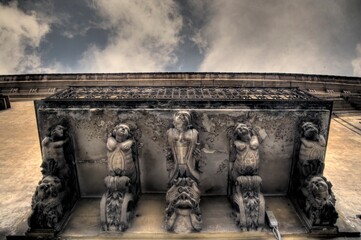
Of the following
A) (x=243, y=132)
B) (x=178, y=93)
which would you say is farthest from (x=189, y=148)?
(x=178, y=93)

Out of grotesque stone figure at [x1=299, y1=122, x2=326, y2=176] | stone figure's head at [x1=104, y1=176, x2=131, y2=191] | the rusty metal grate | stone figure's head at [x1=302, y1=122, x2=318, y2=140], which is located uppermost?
the rusty metal grate

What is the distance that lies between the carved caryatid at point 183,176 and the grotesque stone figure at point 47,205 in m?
2.08

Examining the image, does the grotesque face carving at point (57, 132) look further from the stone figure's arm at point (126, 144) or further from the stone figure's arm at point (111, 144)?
the stone figure's arm at point (126, 144)

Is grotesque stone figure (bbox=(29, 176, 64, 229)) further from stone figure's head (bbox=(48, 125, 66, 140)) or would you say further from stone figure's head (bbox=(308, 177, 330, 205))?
stone figure's head (bbox=(308, 177, 330, 205))

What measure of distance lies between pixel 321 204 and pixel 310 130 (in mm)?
1387

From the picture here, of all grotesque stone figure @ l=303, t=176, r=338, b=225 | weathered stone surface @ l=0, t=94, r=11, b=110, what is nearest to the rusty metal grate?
grotesque stone figure @ l=303, t=176, r=338, b=225

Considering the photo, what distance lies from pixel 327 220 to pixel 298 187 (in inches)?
35.0

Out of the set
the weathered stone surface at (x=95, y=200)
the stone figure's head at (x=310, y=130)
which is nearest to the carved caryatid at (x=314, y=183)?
Result: the stone figure's head at (x=310, y=130)

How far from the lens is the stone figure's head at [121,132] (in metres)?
4.73

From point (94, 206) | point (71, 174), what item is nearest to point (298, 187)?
point (94, 206)

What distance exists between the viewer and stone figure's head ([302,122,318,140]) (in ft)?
15.9

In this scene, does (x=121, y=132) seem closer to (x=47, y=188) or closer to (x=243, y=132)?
(x=47, y=188)

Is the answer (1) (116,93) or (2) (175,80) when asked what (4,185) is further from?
(2) (175,80)

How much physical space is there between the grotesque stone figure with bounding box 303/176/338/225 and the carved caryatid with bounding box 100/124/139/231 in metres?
3.45
